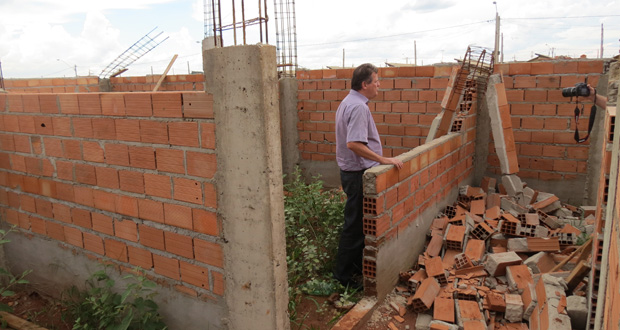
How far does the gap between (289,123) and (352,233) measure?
3.80 meters

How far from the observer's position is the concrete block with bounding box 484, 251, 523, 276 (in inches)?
146

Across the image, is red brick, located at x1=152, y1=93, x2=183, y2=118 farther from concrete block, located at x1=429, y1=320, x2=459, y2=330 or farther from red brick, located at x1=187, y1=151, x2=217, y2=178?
concrete block, located at x1=429, y1=320, x2=459, y2=330

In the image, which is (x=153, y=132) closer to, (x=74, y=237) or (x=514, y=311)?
(x=74, y=237)

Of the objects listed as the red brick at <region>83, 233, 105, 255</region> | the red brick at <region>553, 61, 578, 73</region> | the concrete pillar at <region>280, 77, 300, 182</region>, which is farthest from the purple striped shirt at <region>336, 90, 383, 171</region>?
the concrete pillar at <region>280, 77, 300, 182</region>

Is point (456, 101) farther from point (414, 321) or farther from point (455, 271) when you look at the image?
point (414, 321)

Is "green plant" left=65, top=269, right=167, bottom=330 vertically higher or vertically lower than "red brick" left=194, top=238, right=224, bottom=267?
lower

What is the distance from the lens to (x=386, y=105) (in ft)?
21.1

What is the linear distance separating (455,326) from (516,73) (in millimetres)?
3855

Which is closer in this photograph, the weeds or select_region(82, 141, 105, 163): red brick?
select_region(82, 141, 105, 163): red brick

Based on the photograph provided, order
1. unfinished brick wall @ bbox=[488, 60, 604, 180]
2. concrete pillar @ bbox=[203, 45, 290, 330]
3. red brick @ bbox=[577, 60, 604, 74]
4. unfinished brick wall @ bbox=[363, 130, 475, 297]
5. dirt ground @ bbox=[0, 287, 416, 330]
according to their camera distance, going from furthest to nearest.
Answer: unfinished brick wall @ bbox=[488, 60, 604, 180] → red brick @ bbox=[577, 60, 604, 74] → unfinished brick wall @ bbox=[363, 130, 475, 297] → dirt ground @ bbox=[0, 287, 416, 330] → concrete pillar @ bbox=[203, 45, 290, 330]

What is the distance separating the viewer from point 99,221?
3.06 m

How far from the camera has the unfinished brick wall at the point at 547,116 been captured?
5367 millimetres

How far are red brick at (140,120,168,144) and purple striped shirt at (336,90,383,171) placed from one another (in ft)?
5.04

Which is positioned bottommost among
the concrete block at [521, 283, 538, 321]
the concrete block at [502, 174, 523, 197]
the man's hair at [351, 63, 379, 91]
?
the concrete block at [521, 283, 538, 321]
